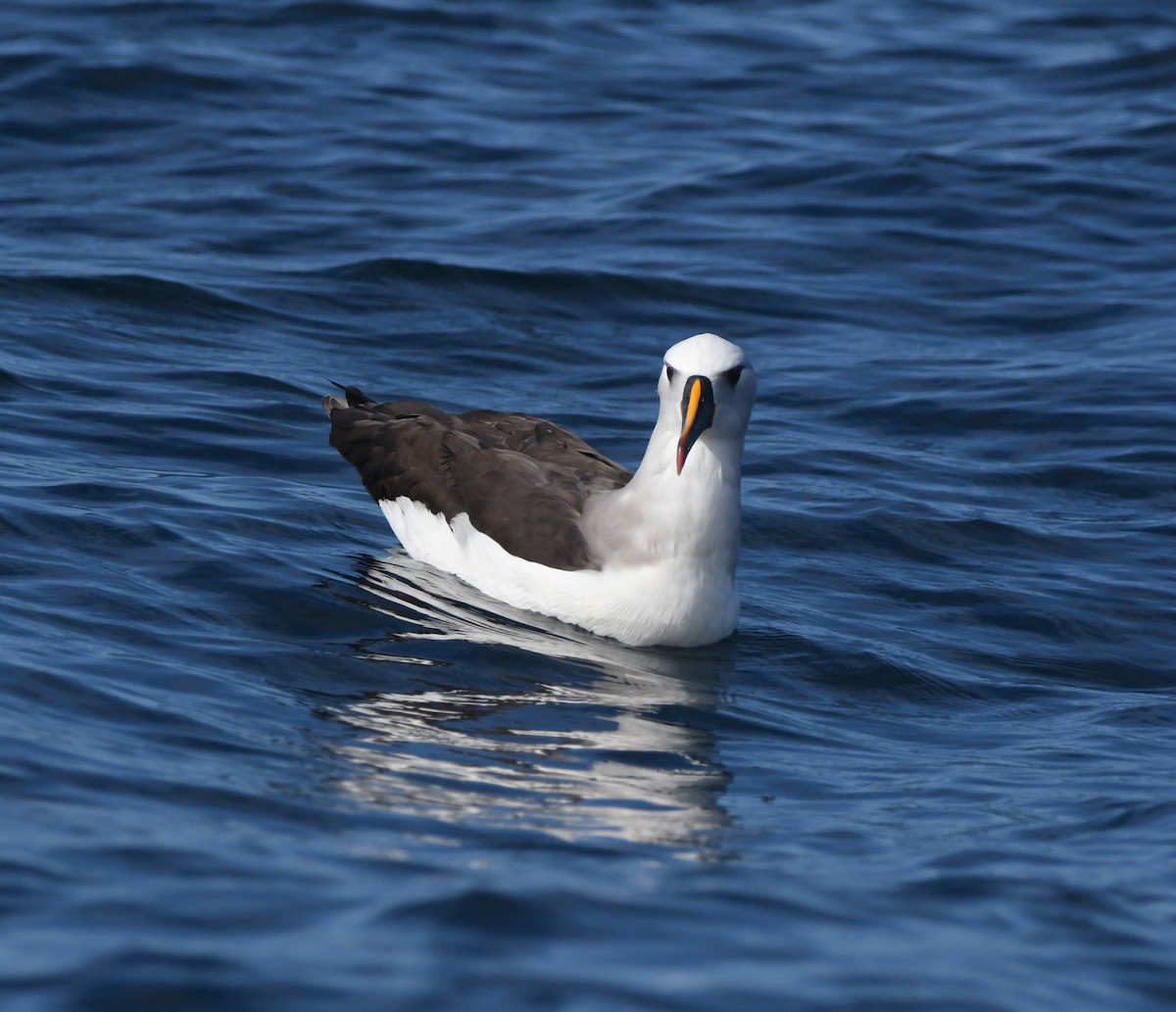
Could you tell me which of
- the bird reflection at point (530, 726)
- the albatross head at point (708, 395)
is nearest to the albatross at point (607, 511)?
the albatross head at point (708, 395)

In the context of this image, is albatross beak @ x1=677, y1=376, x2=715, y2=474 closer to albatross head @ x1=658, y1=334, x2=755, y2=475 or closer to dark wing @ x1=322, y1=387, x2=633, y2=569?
albatross head @ x1=658, y1=334, x2=755, y2=475

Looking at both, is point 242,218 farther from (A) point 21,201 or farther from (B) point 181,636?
(B) point 181,636

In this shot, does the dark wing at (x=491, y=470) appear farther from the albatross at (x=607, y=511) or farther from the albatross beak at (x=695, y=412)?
the albatross beak at (x=695, y=412)

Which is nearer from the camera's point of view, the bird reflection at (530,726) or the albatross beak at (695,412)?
the bird reflection at (530,726)

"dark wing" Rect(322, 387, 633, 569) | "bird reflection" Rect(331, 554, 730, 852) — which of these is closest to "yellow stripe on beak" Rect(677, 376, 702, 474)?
"dark wing" Rect(322, 387, 633, 569)

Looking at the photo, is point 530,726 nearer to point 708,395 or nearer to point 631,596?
point 631,596

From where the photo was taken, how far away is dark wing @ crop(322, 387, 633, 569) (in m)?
9.77

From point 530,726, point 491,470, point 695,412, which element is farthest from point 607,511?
point 530,726

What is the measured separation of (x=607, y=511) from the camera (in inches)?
379

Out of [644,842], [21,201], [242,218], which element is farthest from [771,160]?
[644,842]

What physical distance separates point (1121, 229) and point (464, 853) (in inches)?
525

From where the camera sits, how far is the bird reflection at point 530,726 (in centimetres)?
698

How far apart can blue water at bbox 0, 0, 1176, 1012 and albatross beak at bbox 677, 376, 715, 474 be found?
1.07m

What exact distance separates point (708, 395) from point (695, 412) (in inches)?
4.6
